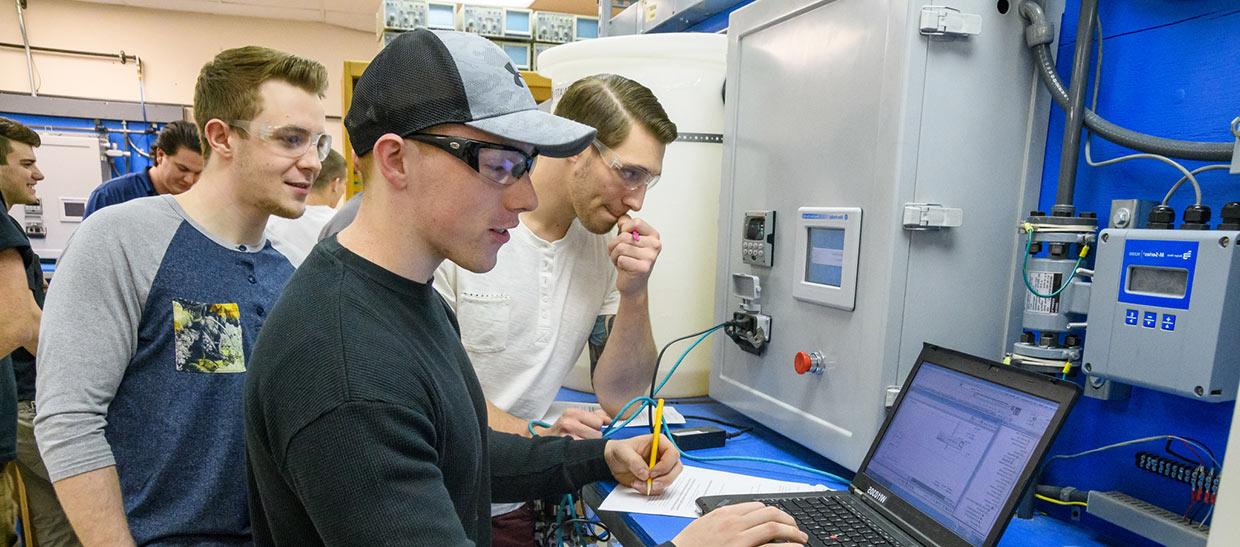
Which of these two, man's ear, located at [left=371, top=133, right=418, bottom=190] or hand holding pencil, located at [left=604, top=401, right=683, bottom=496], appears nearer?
man's ear, located at [left=371, top=133, right=418, bottom=190]

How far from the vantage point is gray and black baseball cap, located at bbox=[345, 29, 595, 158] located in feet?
2.40

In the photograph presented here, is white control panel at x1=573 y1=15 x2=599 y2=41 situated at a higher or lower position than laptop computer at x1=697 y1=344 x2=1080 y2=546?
higher

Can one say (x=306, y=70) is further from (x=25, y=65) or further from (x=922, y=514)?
(x=25, y=65)

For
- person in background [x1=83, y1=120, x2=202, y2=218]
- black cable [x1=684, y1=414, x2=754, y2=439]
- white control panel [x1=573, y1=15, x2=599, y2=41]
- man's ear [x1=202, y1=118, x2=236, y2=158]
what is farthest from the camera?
person in background [x1=83, y1=120, x2=202, y2=218]

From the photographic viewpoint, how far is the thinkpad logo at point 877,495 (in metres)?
1.04

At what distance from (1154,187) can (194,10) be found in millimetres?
7225

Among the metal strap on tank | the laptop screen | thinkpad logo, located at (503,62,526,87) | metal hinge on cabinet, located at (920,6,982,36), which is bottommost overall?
the laptop screen

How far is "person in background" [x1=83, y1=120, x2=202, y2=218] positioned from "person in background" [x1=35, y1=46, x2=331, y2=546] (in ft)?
7.71

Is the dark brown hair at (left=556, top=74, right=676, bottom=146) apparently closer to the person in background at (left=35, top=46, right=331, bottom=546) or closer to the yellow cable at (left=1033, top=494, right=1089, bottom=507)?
the person in background at (left=35, top=46, right=331, bottom=546)

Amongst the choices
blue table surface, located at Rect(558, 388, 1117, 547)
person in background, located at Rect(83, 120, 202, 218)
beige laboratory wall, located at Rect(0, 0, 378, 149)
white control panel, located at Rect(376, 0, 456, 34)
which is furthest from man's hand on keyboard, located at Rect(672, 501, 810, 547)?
beige laboratory wall, located at Rect(0, 0, 378, 149)

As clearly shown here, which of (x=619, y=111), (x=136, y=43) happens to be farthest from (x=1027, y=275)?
(x=136, y=43)

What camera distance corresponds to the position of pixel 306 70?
1391 mm

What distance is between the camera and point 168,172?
137 inches

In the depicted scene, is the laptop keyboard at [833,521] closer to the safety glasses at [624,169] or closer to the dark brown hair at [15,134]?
the safety glasses at [624,169]
